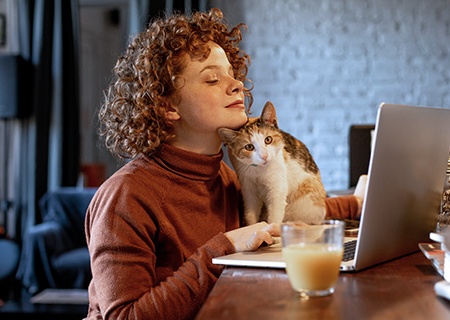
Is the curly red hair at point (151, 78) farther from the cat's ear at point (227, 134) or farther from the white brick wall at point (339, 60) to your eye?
the white brick wall at point (339, 60)

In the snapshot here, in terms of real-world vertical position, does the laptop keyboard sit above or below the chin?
below

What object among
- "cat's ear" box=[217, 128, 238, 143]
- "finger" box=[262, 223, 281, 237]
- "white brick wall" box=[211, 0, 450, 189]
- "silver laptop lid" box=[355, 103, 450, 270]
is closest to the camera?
"silver laptop lid" box=[355, 103, 450, 270]

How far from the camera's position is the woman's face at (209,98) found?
1.31 metres

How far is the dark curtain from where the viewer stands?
168 inches

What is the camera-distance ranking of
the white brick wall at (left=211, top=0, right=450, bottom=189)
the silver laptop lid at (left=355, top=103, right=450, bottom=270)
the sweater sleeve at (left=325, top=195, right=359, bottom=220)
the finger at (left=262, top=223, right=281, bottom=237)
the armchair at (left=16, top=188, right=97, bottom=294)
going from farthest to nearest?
1. the white brick wall at (left=211, top=0, right=450, bottom=189)
2. the armchair at (left=16, top=188, right=97, bottom=294)
3. the sweater sleeve at (left=325, top=195, right=359, bottom=220)
4. the finger at (left=262, top=223, right=281, bottom=237)
5. the silver laptop lid at (left=355, top=103, right=450, bottom=270)

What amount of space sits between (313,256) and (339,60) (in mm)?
3653

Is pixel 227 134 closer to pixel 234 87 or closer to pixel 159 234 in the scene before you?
pixel 234 87

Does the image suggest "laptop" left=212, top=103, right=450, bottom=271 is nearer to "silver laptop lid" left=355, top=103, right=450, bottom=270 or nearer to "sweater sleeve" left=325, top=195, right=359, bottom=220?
"silver laptop lid" left=355, top=103, right=450, bottom=270

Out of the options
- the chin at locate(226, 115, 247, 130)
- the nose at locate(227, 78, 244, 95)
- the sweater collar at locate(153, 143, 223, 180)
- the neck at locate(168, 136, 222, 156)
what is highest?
the nose at locate(227, 78, 244, 95)

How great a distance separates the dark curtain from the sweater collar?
3.16 metres

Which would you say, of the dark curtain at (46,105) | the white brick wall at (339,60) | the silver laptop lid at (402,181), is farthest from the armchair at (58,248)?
the silver laptop lid at (402,181)

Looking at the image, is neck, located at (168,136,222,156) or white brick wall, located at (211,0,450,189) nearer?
neck, located at (168,136,222,156)

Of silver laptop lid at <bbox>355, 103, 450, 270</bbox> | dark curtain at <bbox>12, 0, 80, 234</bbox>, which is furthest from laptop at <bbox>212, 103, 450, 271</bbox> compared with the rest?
dark curtain at <bbox>12, 0, 80, 234</bbox>

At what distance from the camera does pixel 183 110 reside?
4.44ft
